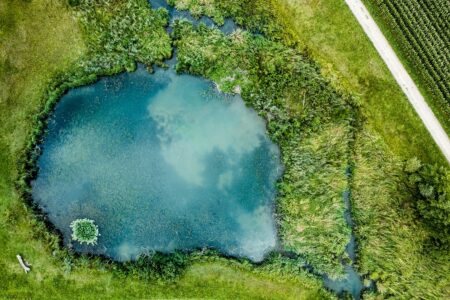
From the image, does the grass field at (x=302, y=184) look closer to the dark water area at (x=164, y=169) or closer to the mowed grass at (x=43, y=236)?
the mowed grass at (x=43, y=236)

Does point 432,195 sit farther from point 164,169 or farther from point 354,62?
point 164,169

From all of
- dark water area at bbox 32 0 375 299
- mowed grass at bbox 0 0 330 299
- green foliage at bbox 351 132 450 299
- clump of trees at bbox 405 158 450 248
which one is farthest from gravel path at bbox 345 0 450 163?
mowed grass at bbox 0 0 330 299

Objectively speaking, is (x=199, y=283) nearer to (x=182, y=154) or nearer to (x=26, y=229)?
(x=182, y=154)

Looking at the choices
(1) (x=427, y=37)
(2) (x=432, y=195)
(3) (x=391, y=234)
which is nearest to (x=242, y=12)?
(1) (x=427, y=37)

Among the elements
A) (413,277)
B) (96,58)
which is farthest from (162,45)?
(413,277)

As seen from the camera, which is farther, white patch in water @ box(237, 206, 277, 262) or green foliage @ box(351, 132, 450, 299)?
white patch in water @ box(237, 206, 277, 262)

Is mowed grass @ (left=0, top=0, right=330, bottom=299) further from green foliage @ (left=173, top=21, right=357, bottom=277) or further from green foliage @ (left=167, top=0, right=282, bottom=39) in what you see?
green foliage @ (left=167, top=0, right=282, bottom=39)
